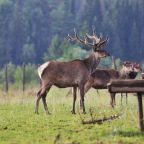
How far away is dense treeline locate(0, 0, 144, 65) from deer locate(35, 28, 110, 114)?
78.8 metres

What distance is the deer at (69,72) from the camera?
17.9 meters

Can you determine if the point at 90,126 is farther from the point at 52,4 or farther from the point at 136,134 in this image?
the point at 52,4

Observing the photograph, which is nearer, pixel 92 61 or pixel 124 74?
pixel 92 61

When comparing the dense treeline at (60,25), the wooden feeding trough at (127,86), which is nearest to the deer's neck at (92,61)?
the wooden feeding trough at (127,86)

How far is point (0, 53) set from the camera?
4070 inches

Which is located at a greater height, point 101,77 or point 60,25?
point 60,25

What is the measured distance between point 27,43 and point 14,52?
3359mm

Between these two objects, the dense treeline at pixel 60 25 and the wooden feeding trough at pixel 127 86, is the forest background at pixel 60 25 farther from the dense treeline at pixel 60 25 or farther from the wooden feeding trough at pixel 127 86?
the wooden feeding trough at pixel 127 86

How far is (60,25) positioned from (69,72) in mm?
101574

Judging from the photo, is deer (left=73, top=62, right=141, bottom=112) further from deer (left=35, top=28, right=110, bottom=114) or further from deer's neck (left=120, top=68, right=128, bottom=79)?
deer (left=35, top=28, right=110, bottom=114)

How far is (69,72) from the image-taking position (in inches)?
725

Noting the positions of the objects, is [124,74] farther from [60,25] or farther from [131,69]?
[60,25]

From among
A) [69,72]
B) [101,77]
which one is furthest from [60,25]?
[69,72]

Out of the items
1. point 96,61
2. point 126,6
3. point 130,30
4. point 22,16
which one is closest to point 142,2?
point 126,6
